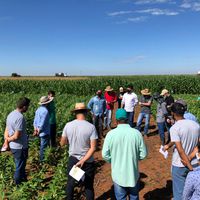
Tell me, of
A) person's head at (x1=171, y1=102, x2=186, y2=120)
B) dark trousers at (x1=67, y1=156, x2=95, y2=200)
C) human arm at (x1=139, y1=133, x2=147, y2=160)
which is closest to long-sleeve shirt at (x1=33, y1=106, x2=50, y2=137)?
dark trousers at (x1=67, y1=156, x2=95, y2=200)

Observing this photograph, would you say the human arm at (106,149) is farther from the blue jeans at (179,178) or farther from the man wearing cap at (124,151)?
the blue jeans at (179,178)

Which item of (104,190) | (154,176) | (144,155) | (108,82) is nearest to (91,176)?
(144,155)

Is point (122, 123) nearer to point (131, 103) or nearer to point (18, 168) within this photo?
point (18, 168)

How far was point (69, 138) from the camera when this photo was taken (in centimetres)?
535

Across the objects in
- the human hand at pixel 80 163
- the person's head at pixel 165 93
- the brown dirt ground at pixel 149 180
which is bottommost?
the brown dirt ground at pixel 149 180

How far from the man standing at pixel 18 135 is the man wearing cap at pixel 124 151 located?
241 cm

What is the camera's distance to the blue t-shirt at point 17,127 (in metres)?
6.43

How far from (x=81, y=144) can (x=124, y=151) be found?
0.91 metres

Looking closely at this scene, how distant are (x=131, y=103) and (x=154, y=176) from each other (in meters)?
4.70

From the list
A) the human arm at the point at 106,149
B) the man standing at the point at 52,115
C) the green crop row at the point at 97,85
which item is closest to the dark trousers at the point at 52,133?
the man standing at the point at 52,115

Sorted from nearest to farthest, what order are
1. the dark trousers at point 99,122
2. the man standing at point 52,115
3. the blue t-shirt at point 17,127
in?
the blue t-shirt at point 17,127 < the man standing at point 52,115 < the dark trousers at point 99,122

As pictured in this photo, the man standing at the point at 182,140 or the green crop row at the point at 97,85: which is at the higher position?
the man standing at the point at 182,140

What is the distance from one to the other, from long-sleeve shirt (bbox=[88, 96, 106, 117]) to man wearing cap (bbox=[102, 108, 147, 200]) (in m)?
6.96

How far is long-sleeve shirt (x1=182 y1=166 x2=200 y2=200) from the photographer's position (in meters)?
3.39
